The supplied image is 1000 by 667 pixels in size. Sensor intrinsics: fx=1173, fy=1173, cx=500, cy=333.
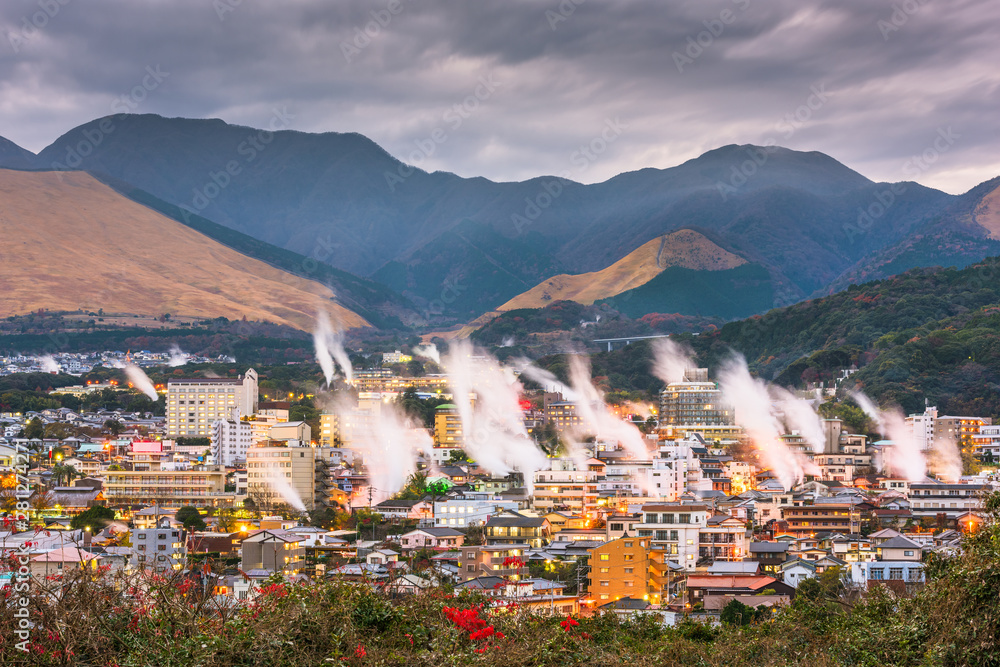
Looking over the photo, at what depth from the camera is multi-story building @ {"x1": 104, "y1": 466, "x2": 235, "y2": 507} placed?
113 feet

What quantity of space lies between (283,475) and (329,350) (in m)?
61.2

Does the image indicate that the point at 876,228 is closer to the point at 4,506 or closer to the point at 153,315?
the point at 153,315

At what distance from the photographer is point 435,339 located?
12725cm

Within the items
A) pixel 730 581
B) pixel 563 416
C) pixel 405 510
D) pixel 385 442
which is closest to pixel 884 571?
pixel 730 581

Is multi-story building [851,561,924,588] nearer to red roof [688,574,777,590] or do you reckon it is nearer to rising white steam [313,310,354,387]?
red roof [688,574,777,590]

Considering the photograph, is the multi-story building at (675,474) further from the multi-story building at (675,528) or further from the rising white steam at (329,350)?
the rising white steam at (329,350)

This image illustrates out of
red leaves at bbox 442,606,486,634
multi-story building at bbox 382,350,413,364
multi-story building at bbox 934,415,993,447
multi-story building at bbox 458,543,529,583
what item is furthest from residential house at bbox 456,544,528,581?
multi-story building at bbox 382,350,413,364

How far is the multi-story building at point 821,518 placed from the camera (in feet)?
98.8

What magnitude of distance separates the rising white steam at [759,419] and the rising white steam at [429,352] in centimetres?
2628

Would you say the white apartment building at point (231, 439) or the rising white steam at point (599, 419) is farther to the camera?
the rising white steam at point (599, 419)

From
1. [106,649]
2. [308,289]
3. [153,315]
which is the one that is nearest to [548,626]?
[106,649]

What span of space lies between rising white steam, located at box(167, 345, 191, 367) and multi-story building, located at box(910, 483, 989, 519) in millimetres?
62418

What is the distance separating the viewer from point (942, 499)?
32.9m

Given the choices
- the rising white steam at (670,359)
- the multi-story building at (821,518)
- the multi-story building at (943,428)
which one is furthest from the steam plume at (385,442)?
the rising white steam at (670,359)
